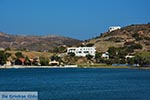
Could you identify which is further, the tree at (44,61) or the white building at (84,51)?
the white building at (84,51)

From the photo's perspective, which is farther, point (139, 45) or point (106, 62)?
point (139, 45)

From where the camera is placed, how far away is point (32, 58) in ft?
551

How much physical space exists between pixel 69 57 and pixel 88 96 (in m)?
126

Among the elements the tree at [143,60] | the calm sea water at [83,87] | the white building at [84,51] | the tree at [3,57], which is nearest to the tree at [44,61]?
the tree at [3,57]

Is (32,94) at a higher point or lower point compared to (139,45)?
lower

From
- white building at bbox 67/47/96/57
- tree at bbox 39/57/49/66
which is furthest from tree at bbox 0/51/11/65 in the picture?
white building at bbox 67/47/96/57

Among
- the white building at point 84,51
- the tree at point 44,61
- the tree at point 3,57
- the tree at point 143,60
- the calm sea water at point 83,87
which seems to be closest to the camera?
the calm sea water at point 83,87

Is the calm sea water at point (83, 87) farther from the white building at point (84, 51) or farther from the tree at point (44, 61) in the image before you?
the white building at point (84, 51)

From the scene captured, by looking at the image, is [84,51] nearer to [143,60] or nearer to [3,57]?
[3,57]

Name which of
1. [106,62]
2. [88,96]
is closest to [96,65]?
[106,62]

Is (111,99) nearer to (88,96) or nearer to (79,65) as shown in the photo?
(88,96)

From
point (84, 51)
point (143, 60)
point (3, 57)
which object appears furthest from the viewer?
point (84, 51)

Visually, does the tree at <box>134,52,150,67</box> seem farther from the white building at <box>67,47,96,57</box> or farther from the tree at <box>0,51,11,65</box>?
the tree at <box>0,51,11,65</box>

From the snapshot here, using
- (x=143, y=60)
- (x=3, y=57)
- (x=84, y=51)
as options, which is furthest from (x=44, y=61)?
(x=143, y=60)
